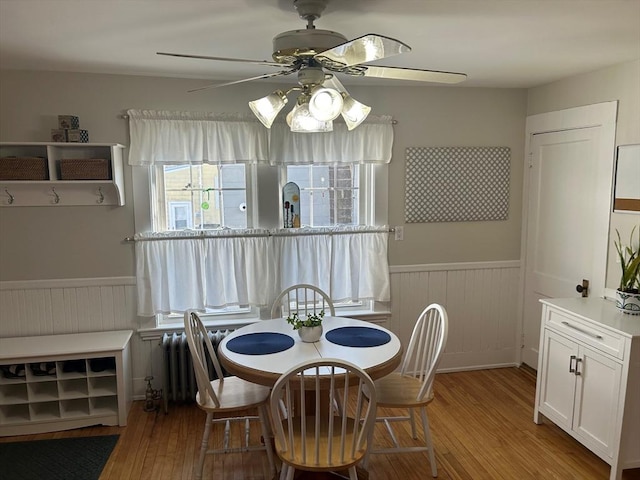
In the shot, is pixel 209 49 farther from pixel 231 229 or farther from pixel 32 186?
pixel 32 186

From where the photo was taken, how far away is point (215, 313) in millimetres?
3627

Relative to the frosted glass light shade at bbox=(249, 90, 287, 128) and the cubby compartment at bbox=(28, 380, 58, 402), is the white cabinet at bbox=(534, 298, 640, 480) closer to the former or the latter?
the frosted glass light shade at bbox=(249, 90, 287, 128)

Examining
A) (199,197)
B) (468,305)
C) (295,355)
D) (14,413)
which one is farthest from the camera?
(468,305)

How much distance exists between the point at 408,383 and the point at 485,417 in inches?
35.8

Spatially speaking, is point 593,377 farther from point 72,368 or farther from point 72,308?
point 72,308

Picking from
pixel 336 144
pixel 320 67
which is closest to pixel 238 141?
pixel 336 144

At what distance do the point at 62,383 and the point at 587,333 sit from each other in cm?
336

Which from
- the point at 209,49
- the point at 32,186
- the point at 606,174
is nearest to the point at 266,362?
the point at 209,49

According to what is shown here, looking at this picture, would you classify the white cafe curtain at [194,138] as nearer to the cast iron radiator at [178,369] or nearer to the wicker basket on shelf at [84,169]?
the wicker basket on shelf at [84,169]

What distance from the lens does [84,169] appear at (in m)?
3.04

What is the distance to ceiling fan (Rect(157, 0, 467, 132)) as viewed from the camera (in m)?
1.60

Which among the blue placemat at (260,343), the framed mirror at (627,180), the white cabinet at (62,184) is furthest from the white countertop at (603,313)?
the white cabinet at (62,184)

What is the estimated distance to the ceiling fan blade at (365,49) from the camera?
1478 millimetres

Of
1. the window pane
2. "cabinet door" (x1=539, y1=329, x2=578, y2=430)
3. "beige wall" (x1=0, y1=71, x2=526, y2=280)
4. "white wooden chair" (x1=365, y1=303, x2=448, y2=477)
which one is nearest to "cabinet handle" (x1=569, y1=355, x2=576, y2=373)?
"cabinet door" (x1=539, y1=329, x2=578, y2=430)
